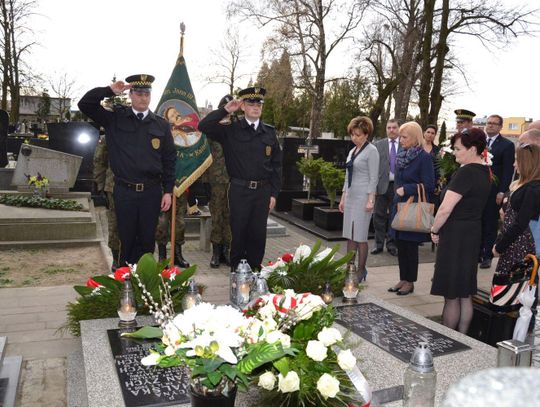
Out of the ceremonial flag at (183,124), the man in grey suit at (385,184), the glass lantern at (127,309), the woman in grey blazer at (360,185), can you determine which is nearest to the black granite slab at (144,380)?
the glass lantern at (127,309)

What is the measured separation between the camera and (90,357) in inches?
115

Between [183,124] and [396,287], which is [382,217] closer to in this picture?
[396,287]

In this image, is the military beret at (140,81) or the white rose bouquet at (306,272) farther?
the military beret at (140,81)

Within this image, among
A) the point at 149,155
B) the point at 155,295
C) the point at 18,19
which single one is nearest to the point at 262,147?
the point at 149,155

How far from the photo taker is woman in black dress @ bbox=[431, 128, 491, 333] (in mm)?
3947

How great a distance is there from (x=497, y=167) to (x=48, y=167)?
342 inches

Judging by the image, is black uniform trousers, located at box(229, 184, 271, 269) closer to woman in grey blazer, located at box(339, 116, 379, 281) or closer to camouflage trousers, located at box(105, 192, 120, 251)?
woman in grey blazer, located at box(339, 116, 379, 281)

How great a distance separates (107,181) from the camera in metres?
6.41

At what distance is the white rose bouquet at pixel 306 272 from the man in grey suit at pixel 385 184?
362cm

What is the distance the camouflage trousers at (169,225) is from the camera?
270 inches

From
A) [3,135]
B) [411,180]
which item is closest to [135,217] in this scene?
[411,180]

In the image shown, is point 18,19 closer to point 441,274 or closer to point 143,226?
point 143,226

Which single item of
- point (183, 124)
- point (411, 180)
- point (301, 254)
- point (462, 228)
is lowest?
point (301, 254)

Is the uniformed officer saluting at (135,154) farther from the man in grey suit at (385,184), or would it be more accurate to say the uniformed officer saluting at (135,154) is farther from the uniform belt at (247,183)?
the man in grey suit at (385,184)
